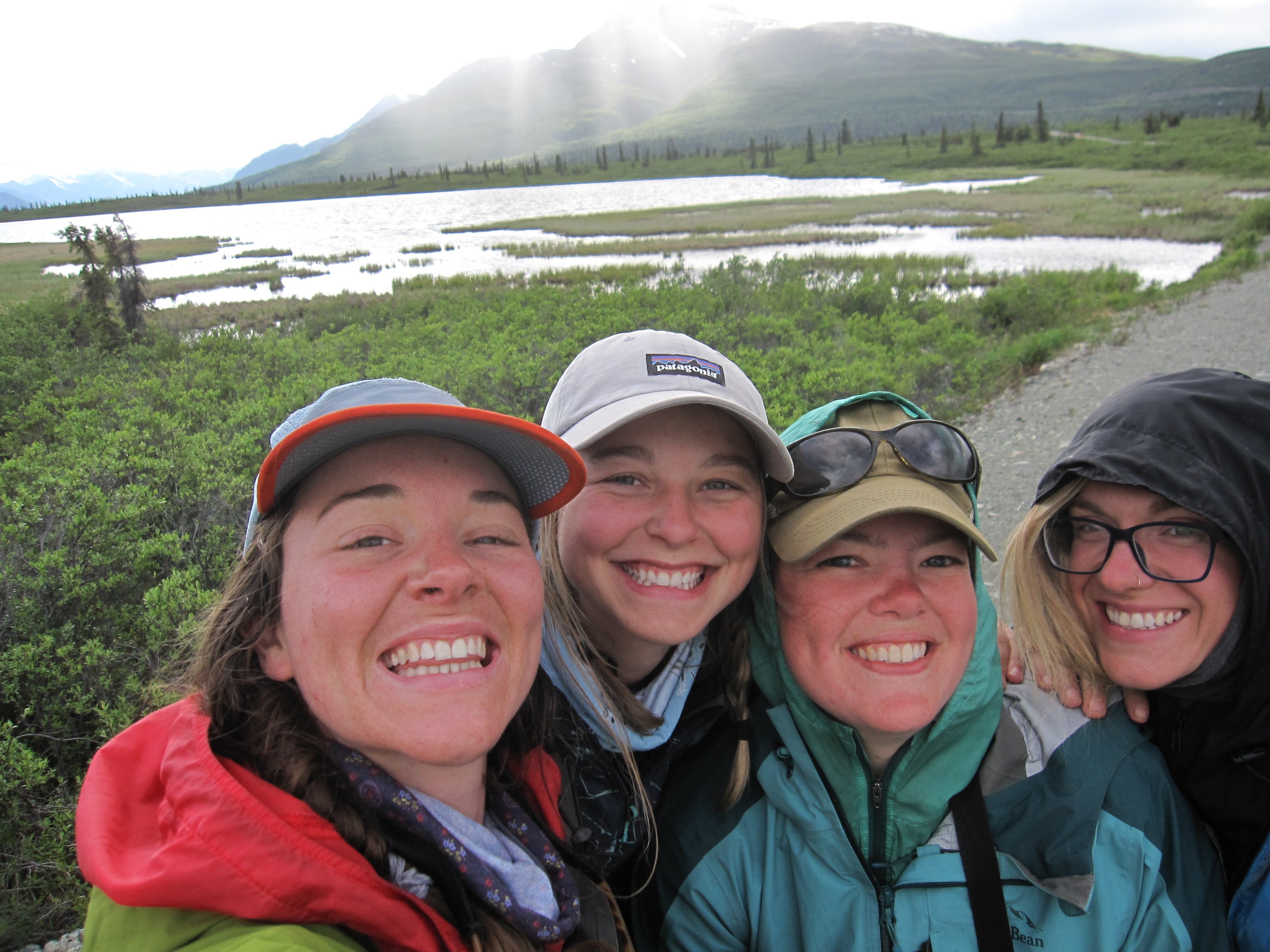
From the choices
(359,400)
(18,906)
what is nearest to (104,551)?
(18,906)

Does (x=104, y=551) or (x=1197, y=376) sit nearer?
(x=1197, y=376)

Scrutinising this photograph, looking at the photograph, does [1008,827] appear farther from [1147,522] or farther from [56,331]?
[56,331]

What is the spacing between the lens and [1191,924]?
5.73 ft

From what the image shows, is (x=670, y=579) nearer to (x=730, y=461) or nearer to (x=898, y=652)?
(x=730, y=461)

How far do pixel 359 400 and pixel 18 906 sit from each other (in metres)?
2.81

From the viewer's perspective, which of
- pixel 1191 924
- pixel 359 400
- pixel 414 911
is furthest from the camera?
pixel 1191 924

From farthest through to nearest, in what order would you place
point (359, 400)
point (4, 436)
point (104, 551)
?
point (4, 436)
point (104, 551)
point (359, 400)

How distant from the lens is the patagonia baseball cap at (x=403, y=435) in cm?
139

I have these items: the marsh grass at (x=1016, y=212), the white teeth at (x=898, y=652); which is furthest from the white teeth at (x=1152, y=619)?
the marsh grass at (x=1016, y=212)

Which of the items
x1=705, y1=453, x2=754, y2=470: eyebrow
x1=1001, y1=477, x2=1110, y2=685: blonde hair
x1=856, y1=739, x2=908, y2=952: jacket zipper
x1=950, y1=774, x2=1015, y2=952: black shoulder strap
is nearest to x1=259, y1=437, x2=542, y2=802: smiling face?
x1=705, y1=453, x2=754, y2=470: eyebrow

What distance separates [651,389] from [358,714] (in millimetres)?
1058

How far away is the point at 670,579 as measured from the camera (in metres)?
1.99

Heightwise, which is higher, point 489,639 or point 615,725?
point 489,639

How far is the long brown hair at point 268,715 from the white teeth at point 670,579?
88 centimetres
